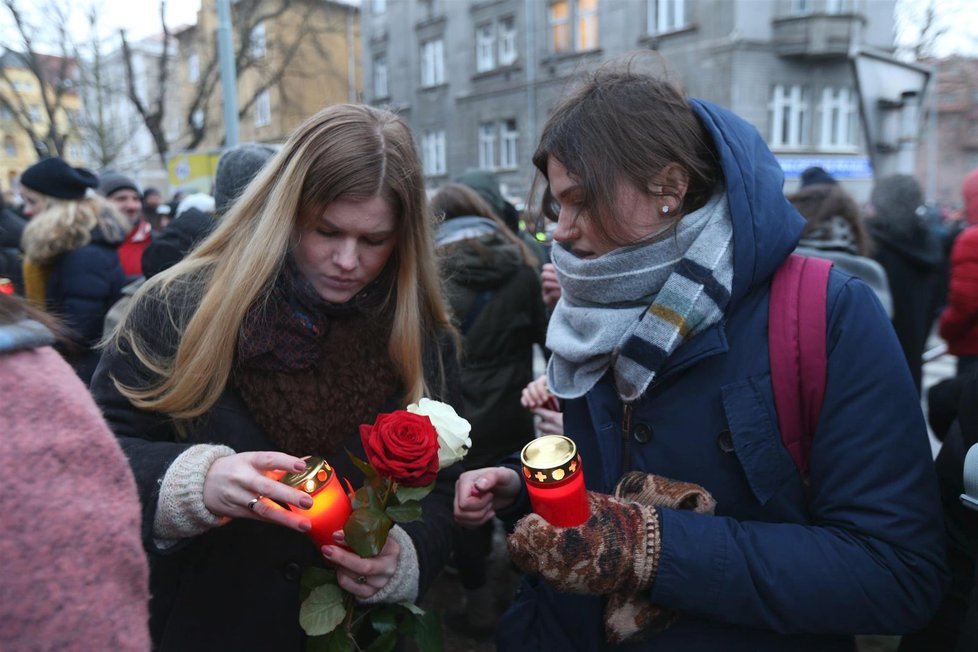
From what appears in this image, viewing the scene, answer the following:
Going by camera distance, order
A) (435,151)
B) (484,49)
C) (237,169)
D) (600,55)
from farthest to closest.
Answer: (435,151)
(484,49)
(600,55)
(237,169)

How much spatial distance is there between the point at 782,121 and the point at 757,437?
2016 centimetres

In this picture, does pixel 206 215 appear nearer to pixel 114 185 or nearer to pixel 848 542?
pixel 848 542

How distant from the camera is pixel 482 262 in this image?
3338 mm

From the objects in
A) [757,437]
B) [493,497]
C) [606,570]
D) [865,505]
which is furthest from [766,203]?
[493,497]

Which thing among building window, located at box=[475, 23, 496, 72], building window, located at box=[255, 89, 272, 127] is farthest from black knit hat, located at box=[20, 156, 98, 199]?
building window, located at box=[255, 89, 272, 127]

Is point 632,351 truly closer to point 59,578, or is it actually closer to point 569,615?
point 569,615

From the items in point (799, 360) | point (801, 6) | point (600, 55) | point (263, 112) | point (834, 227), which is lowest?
point (799, 360)

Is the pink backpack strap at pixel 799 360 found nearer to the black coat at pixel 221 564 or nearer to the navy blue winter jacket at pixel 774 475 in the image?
the navy blue winter jacket at pixel 774 475

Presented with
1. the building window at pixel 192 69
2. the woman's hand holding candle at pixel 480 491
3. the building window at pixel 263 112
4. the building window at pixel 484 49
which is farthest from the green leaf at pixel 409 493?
the building window at pixel 192 69

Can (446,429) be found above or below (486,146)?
below

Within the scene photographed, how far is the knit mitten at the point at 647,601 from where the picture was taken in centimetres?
132

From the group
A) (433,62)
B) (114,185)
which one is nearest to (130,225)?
(114,185)

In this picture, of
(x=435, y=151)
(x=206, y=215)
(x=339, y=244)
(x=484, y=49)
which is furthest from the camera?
(x=435, y=151)

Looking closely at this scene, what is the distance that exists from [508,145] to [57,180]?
64.9ft
